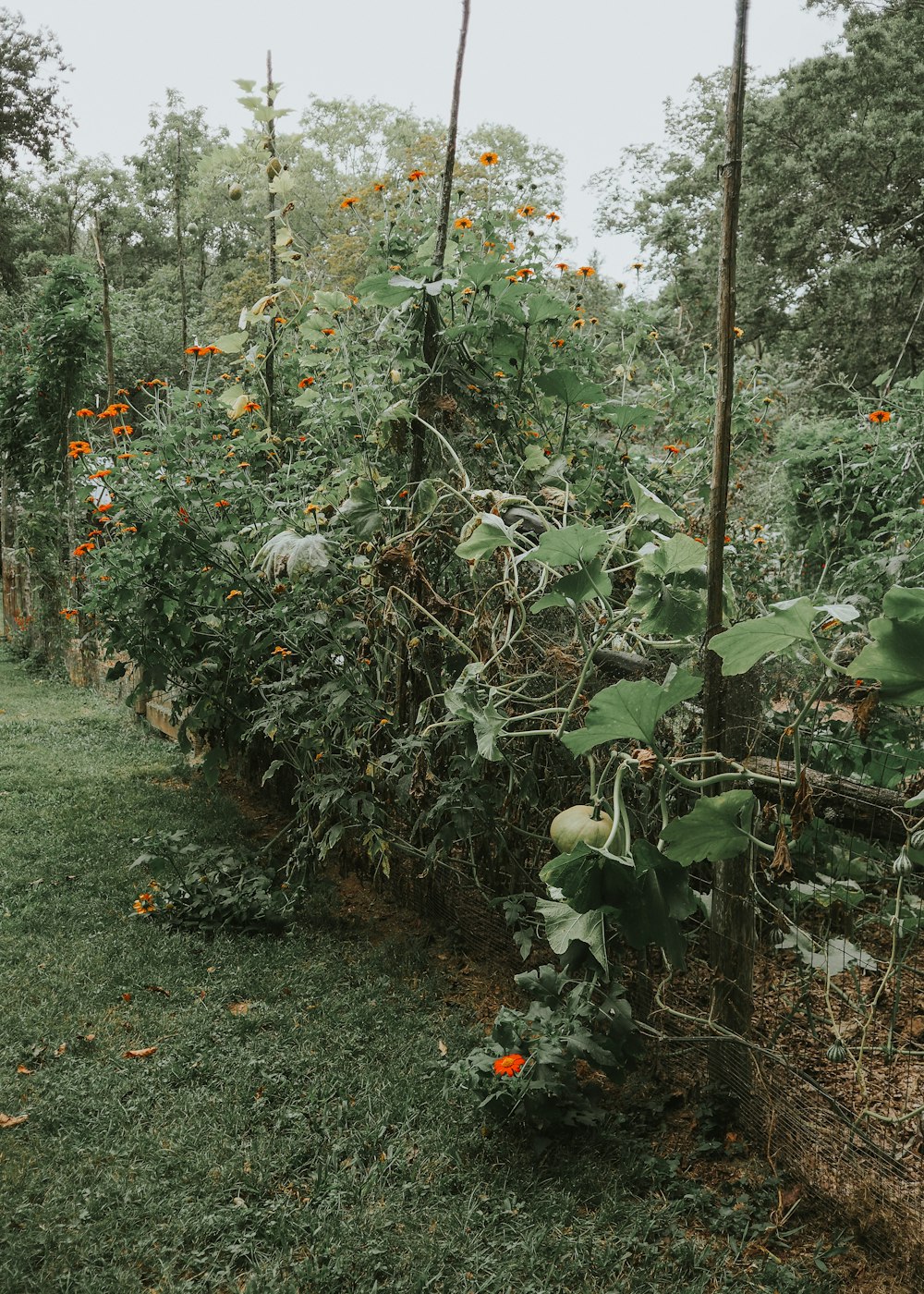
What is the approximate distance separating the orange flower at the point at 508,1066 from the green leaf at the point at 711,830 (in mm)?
719

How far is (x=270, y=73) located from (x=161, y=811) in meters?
3.14

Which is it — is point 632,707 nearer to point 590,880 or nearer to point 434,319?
point 590,880

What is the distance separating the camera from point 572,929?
6.25 ft

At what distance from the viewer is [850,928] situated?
7.74 feet

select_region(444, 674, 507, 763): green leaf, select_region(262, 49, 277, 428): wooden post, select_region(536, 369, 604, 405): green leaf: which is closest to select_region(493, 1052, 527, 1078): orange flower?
select_region(444, 674, 507, 763): green leaf

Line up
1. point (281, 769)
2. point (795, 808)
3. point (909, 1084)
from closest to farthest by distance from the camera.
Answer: point (795, 808) < point (909, 1084) < point (281, 769)

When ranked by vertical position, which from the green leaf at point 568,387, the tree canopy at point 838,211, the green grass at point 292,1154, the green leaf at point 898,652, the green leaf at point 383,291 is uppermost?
the tree canopy at point 838,211

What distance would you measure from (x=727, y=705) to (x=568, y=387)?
4.10 ft

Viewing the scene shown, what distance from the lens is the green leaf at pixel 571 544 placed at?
1839 millimetres

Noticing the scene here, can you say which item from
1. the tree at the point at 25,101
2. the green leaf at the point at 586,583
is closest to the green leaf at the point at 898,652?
the green leaf at the point at 586,583

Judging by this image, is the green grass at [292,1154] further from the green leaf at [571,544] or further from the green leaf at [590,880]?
the green leaf at [571,544]

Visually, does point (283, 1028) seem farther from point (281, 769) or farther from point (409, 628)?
point (281, 769)

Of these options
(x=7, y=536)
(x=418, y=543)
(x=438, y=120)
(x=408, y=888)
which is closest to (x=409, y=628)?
(x=418, y=543)

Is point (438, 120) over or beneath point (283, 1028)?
over
